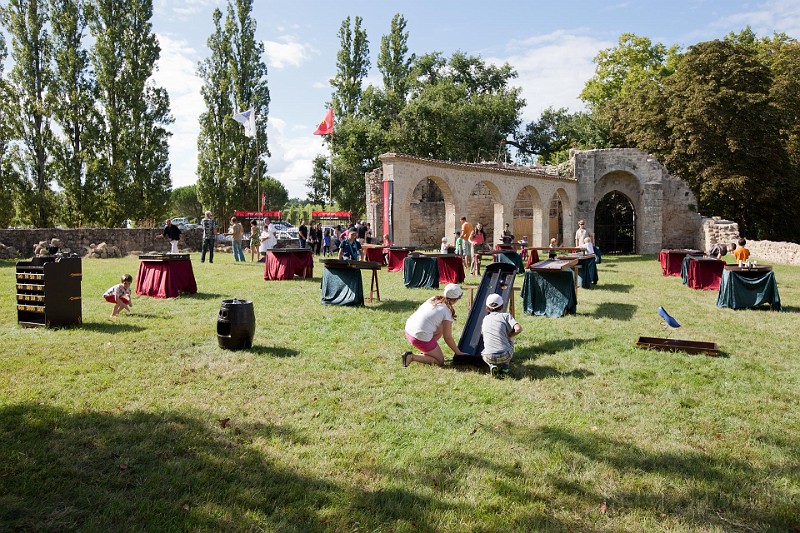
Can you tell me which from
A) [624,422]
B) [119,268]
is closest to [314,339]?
[624,422]

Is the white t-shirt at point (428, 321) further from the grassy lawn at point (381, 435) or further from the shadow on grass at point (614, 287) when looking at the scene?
the shadow on grass at point (614, 287)

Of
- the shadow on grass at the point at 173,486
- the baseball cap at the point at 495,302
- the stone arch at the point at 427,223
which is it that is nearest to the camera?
the shadow on grass at the point at 173,486

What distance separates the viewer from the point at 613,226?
30.4 metres

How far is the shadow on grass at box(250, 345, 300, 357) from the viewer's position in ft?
21.5

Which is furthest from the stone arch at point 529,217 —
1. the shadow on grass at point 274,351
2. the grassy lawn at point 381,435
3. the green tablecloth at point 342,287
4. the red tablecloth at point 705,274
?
the shadow on grass at point 274,351

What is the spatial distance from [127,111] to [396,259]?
20.5m

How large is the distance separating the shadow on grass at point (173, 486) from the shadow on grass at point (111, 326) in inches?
133

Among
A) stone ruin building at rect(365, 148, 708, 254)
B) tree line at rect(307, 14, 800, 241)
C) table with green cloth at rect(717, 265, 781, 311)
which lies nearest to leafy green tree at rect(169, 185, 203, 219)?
tree line at rect(307, 14, 800, 241)

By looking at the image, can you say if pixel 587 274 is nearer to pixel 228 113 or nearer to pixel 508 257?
pixel 508 257

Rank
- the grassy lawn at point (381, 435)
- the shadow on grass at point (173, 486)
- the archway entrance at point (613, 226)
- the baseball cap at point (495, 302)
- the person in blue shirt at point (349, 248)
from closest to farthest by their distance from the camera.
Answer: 1. the shadow on grass at point (173, 486)
2. the grassy lawn at point (381, 435)
3. the baseball cap at point (495, 302)
4. the person in blue shirt at point (349, 248)
5. the archway entrance at point (613, 226)

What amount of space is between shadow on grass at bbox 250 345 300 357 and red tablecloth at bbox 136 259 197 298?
181 inches

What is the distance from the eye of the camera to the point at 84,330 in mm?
7523

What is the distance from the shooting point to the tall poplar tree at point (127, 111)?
28.5 m

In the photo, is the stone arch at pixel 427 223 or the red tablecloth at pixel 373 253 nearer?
the red tablecloth at pixel 373 253
